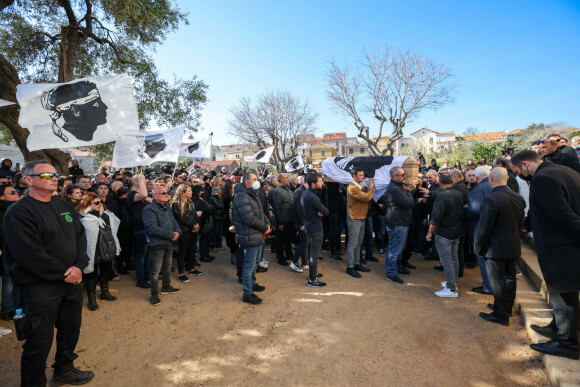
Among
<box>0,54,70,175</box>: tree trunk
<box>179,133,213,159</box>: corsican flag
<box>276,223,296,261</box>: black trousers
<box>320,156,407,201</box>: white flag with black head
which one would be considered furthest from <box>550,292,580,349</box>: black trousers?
<box>0,54,70,175</box>: tree trunk

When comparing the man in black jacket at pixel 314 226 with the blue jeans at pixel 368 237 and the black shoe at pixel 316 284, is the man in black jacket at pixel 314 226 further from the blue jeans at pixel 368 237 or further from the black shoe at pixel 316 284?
the blue jeans at pixel 368 237

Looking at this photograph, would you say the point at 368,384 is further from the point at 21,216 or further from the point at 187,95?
the point at 187,95

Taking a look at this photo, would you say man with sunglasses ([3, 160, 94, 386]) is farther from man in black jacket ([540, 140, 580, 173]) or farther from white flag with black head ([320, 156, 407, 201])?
man in black jacket ([540, 140, 580, 173])

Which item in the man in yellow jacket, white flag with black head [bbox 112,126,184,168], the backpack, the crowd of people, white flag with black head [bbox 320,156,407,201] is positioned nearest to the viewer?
the crowd of people

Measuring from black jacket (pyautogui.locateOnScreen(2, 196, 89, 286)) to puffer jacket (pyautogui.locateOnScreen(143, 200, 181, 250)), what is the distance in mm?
1884

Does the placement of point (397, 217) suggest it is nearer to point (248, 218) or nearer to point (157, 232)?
point (248, 218)

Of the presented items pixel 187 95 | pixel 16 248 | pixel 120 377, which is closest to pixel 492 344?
pixel 120 377

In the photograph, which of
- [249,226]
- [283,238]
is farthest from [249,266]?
[283,238]

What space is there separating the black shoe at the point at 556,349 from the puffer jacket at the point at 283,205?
4698 millimetres

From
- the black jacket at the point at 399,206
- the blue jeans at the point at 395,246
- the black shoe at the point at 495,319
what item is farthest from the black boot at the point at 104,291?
the black shoe at the point at 495,319

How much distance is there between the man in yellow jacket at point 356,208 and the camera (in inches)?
224

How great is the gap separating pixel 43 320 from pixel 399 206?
531 cm

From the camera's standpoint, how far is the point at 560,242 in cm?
292

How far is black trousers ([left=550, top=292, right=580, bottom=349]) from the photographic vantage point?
9.57 feet
